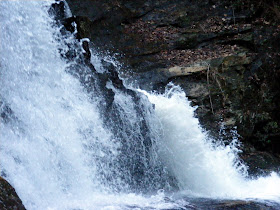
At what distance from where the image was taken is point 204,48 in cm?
796

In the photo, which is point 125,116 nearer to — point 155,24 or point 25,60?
point 25,60

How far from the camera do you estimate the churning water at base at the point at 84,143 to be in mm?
4879

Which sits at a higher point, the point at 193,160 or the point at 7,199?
the point at 193,160

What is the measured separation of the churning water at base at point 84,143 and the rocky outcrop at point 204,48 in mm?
713

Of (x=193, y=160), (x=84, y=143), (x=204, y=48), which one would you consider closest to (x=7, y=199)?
(x=84, y=143)

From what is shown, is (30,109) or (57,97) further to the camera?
(57,97)

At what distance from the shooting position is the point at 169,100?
24.4 feet

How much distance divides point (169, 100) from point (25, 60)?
3135mm

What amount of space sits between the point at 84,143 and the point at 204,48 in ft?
12.3

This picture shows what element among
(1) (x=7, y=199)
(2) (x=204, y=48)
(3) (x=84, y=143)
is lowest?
(1) (x=7, y=199)

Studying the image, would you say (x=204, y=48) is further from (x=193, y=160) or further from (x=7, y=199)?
(x=7, y=199)

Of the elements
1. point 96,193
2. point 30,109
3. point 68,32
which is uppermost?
point 68,32

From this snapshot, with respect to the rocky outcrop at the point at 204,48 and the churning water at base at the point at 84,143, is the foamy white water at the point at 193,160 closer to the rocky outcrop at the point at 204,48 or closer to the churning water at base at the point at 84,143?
the churning water at base at the point at 84,143

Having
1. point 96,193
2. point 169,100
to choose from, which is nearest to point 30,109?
point 96,193
